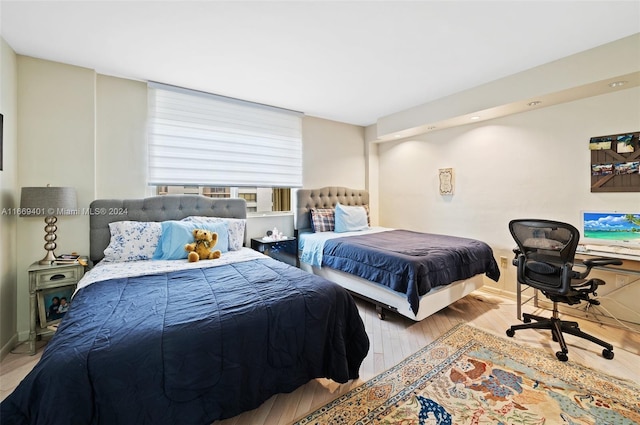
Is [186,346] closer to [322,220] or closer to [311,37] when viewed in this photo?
[311,37]

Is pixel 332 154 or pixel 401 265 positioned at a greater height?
pixel 332 154

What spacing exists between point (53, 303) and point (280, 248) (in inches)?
93.6

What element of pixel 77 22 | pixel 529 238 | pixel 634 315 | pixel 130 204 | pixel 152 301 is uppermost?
pixel 77 22

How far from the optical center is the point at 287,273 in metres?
2.10

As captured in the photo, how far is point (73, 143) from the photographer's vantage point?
2.65 metres

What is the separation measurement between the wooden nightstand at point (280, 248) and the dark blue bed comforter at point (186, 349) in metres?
1.59

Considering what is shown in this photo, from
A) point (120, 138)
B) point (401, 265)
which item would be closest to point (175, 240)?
point (120, 138)

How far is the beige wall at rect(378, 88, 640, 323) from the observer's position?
9.02 ft

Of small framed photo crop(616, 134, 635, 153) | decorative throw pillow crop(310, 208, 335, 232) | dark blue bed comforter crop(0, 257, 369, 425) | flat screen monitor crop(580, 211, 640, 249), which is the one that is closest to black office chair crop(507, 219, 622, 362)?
flat screen monitor crop(580, 211, 640, 249)

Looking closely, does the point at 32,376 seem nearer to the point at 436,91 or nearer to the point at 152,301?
the point at 152,301

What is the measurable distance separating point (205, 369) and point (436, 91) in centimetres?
372

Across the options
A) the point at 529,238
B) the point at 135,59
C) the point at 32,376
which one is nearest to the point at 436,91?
the point at 529,238

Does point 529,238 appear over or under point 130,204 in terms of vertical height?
under

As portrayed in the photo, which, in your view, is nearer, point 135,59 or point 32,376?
→ point 32,376
